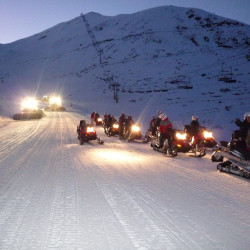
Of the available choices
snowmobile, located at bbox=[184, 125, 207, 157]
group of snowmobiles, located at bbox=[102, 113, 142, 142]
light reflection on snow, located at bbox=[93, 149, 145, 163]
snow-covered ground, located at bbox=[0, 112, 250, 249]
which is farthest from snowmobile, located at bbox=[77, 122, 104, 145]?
snow-covered ground, located at bbox=[0, 112, 250, 249]

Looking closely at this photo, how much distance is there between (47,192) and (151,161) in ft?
16.6

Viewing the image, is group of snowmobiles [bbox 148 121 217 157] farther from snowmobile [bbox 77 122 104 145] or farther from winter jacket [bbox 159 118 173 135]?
snowmobile [bbox 77 122 104 145]

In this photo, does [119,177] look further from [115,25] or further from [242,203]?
[115,25]

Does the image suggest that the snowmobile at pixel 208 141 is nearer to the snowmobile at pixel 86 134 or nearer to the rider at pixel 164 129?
the rider at pixel 164 129

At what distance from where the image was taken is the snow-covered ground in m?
4.04

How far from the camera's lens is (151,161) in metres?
10.6

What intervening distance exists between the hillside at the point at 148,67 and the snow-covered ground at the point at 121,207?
17.5m

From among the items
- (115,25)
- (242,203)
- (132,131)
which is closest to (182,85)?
(132,131)

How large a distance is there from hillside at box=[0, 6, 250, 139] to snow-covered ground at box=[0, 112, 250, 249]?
17.5 m

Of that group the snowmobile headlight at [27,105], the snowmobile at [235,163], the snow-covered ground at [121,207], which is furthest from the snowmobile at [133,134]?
the snowmobile headlight at [27,105]

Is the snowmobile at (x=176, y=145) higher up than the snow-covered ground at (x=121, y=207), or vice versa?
the snowmobile at (x=176, y=145)

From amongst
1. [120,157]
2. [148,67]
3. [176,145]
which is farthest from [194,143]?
[148,67]

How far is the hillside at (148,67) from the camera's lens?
5900 centimetres

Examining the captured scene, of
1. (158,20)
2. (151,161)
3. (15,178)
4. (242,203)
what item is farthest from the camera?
(158,20)
